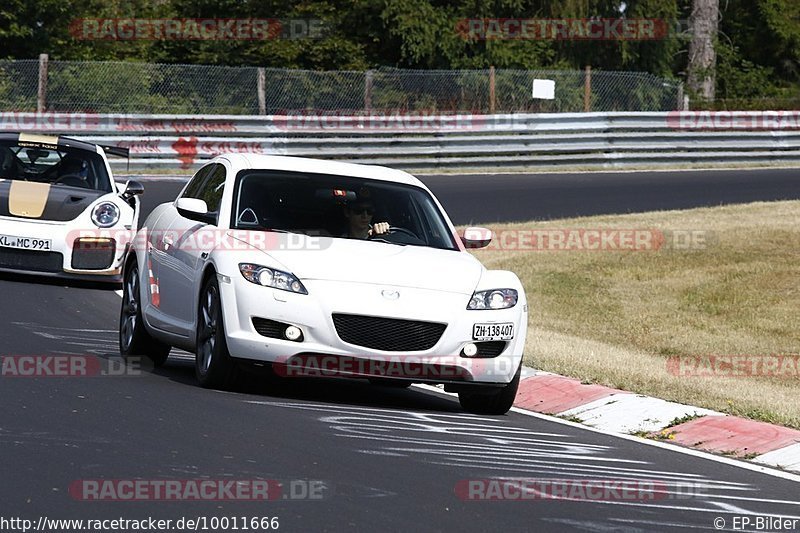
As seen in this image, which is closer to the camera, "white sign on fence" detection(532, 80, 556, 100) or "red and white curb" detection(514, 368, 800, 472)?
"red and white curb" detection(514, 368, 800, 472)

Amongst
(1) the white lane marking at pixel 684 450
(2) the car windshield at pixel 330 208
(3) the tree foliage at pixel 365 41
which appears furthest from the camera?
(3) the tree foliage at pixel 365 41

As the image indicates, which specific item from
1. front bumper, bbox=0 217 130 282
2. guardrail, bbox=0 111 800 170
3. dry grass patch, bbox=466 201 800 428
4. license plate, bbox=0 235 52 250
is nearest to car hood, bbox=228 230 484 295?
dry grass patch, bbox=466 201 800 428

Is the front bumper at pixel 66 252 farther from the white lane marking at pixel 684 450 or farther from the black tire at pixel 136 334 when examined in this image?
the white lane marking at pixel 684 450

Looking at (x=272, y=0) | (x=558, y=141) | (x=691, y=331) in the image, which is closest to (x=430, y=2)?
(x=272, y=0)

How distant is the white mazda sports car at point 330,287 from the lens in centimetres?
884

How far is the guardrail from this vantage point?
27500 mm

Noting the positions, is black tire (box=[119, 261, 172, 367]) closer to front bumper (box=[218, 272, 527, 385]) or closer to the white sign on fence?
front bumper (box=[218, 272, 527, 385])

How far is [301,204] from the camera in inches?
393

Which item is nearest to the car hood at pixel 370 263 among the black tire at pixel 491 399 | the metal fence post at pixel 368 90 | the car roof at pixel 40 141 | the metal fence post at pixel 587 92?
the black tire at pixel 491 399

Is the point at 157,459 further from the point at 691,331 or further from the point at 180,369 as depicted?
the point at 691,331

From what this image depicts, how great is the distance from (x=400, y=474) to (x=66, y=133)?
21213 millimetres

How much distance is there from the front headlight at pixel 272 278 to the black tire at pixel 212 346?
25 cm

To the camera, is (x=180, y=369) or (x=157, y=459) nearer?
(x=157, y=459)

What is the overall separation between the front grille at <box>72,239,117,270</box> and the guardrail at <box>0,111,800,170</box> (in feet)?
37.9
